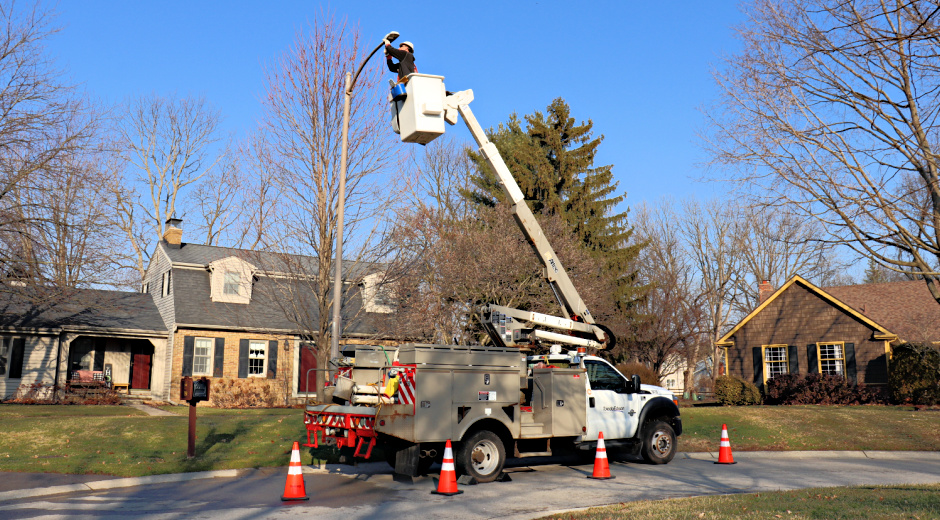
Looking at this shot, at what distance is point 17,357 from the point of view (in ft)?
86.3

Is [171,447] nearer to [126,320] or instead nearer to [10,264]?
[10,264]

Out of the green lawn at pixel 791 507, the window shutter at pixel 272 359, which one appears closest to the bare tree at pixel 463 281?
the window shutter at pixel 272 359

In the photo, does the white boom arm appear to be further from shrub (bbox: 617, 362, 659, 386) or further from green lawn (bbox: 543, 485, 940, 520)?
shrub (bbox: 617, 362, 659, 386)

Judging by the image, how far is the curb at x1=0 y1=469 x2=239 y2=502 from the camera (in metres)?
9.48

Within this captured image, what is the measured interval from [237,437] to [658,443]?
8055 millimetres

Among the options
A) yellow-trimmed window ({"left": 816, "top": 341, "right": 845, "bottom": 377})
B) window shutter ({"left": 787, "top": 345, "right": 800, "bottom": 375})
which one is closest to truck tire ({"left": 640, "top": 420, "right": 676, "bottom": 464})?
yellow-trimmed window ({"left": 816, "top": 341, "right": 845, "bottom": 377})

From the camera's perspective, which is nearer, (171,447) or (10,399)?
(171,447)

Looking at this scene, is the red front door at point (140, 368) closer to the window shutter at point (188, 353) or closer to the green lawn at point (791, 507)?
the window shutter at point (188, 353)

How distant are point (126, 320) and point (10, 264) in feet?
29.4

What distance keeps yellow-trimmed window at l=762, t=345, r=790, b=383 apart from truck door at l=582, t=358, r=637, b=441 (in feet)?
67.5

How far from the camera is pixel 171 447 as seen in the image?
1311cm

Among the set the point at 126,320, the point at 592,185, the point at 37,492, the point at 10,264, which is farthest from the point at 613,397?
the point at 592,185

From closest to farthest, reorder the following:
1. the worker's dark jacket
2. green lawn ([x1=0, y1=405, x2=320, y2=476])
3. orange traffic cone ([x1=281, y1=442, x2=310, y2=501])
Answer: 1. orange traffic cone ([x1=281, y1=442, x2=310, y2=501])
2. green lawn ([x1=0, y1=405, x2=320, y2=476])
3. the worker's dark jacket

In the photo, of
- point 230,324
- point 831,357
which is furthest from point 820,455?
point 230,324
